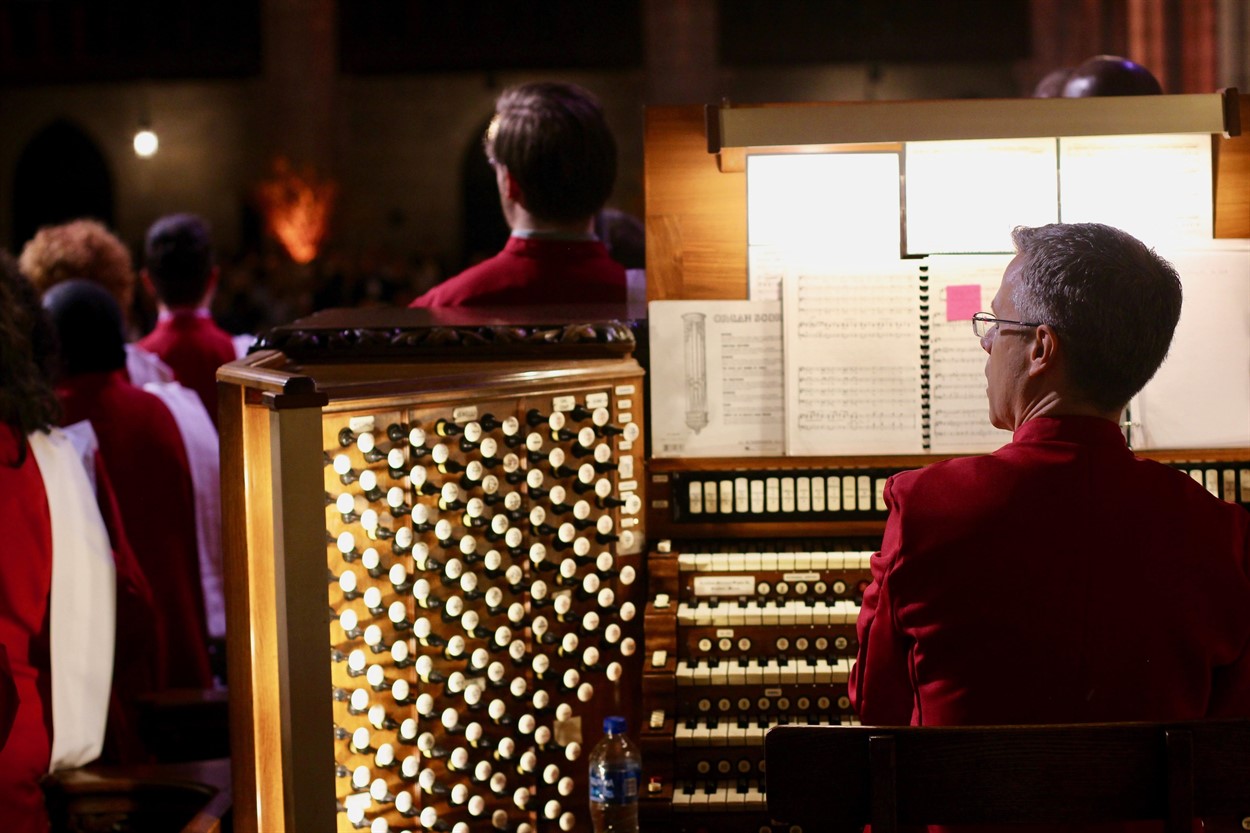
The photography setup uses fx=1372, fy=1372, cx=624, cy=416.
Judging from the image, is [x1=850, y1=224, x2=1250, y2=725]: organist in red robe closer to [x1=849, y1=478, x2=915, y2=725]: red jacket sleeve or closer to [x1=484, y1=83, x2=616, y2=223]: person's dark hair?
[x1=849, y1=478, x2=915, y2=725]: red jacket sleeve

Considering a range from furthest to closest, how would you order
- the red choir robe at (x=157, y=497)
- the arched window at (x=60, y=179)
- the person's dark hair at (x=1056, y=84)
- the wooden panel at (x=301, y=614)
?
the arched window at (x=60, y=179), the person's dark hair at (x=1056, y=84), the red choir robe at (x=157, y=497), the wooden panel at (x=301, y=614)

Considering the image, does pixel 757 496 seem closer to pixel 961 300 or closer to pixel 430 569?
pixel 961 300

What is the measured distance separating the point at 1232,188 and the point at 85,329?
3.41 metres

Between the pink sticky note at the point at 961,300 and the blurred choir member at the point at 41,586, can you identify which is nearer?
the blurred choir member at the point at 41,586

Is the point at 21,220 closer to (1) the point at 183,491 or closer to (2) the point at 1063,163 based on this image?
(1) the point at 183,491

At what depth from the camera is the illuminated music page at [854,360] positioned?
3410 millimetres

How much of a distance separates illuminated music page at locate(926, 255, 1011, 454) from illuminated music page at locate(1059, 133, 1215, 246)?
10.6 inches

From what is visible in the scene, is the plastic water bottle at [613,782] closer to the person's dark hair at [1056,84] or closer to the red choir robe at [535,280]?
the red choir robe at [535,280]

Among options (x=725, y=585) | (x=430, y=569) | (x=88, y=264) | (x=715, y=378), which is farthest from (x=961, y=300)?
(x=88, y=264)

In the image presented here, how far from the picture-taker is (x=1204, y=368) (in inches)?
135

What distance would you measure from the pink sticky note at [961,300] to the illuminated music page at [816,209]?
0.17 meters

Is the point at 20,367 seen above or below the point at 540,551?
above

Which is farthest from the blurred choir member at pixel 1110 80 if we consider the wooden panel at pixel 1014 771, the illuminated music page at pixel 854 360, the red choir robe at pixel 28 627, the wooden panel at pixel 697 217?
the red choir robe at pixel 28 627

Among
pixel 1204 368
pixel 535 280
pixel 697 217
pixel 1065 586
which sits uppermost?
pixel 697 217
